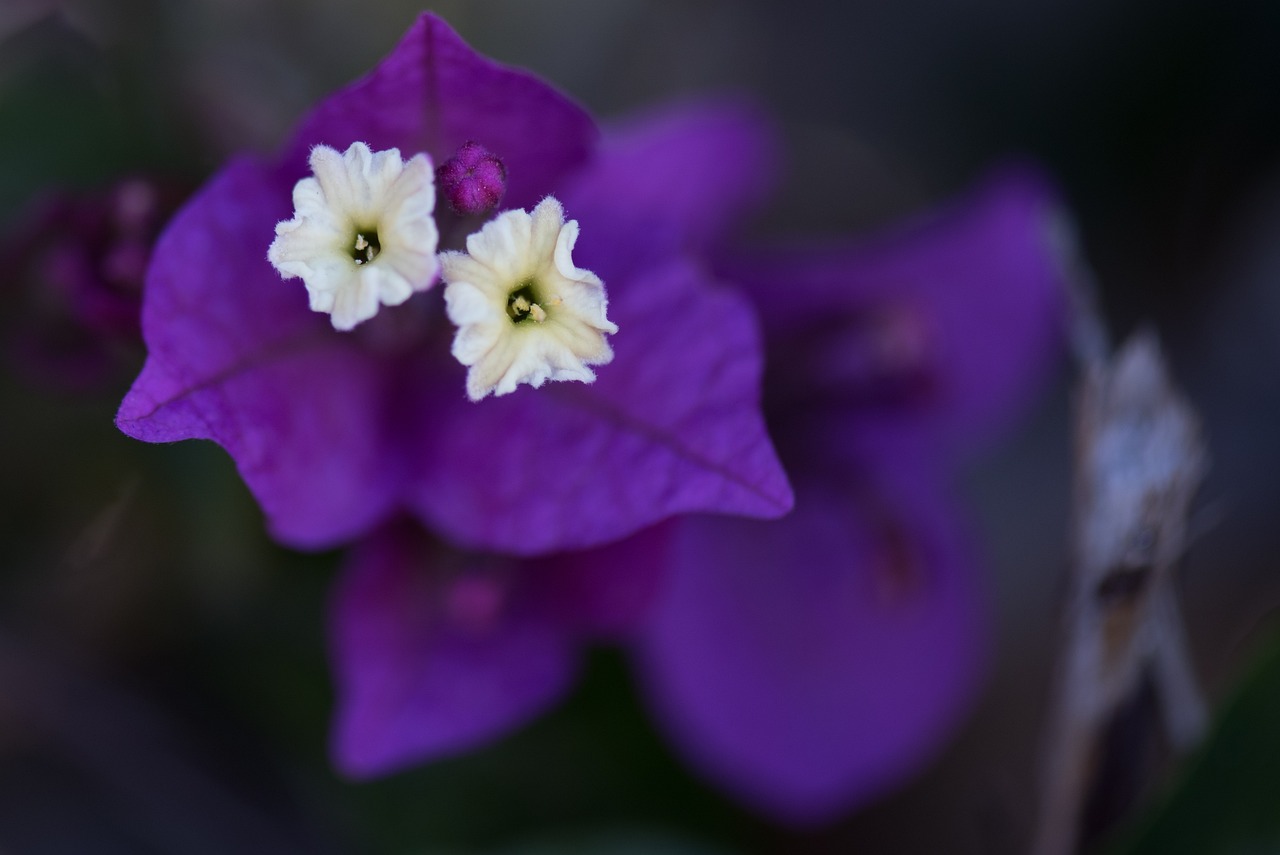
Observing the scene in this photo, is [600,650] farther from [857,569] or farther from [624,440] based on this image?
[624,440]

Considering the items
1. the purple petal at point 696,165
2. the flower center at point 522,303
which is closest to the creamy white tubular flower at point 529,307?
the flower center at point 522,303

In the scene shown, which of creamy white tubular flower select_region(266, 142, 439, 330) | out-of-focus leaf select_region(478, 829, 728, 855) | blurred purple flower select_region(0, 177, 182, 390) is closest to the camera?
creamy white tubular flower select_region(266, 142, 439, 330)

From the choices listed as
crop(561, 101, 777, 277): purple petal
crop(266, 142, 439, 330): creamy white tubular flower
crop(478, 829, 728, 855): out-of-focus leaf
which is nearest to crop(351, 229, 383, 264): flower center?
crop(266, 142, 439, 330): creamy white tubular flower

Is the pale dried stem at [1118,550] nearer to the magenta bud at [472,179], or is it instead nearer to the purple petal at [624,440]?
the purple petal at [624,440]

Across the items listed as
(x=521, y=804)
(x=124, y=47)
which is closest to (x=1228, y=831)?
(x=521, y=804)

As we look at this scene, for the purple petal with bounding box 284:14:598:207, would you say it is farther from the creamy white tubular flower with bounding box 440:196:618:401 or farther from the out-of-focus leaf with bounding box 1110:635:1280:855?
the out-of-focus leaf with bounding box 1110:635:1280:855

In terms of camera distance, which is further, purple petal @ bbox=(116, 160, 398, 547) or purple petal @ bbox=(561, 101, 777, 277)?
purple petal @ bbox=(561, 101, 777, 277)
